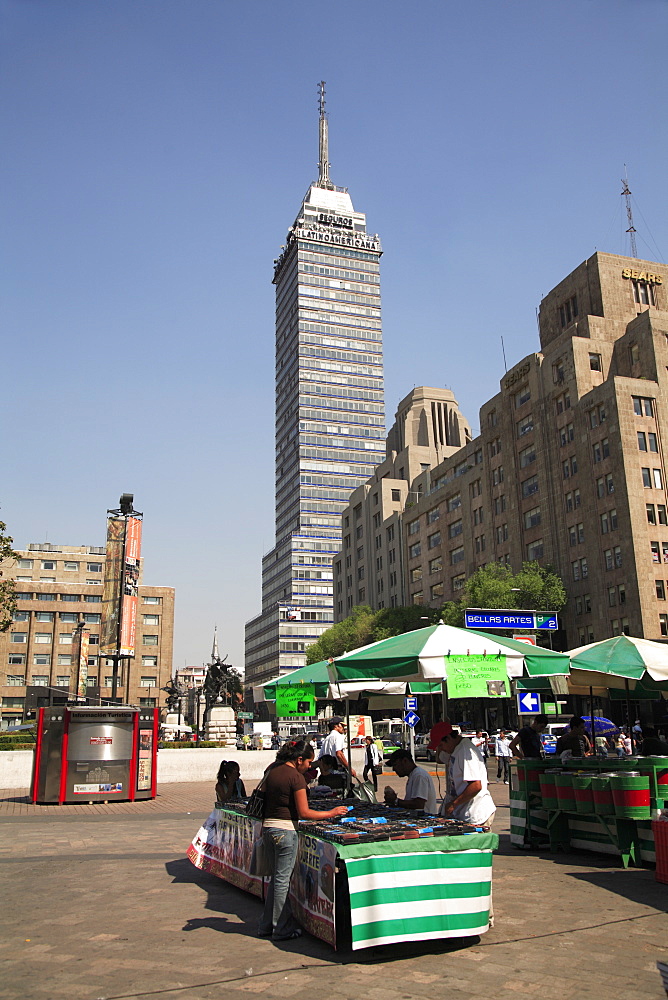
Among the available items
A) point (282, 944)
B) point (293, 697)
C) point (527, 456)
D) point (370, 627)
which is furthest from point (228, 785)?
point (370, 627)

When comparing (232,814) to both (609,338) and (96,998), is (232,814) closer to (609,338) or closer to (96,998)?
(96,998)

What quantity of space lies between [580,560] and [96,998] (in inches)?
1991

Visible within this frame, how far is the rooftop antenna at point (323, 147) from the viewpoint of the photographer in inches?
7264

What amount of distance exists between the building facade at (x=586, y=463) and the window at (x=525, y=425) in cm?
17

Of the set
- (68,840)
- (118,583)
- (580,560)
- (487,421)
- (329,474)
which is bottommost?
(68,840)

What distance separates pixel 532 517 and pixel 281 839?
5372 centimetres

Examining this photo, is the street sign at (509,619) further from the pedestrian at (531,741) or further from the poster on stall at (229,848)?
the poster on stall at (229,848)

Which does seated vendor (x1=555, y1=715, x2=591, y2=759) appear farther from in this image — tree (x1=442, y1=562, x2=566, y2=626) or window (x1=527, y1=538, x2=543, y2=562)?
window (x1=527, y1=538, x2=543, y2=562)

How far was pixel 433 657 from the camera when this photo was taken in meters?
9.23

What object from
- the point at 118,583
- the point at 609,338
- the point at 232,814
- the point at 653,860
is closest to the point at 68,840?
the point at 232,814

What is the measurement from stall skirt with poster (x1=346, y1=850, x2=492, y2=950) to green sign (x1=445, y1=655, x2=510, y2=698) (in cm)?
221

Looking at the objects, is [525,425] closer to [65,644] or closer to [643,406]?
[643,406]

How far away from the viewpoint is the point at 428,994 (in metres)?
5.71

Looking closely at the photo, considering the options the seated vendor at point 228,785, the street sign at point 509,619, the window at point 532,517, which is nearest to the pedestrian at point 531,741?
the seated vendor at point 228,785
